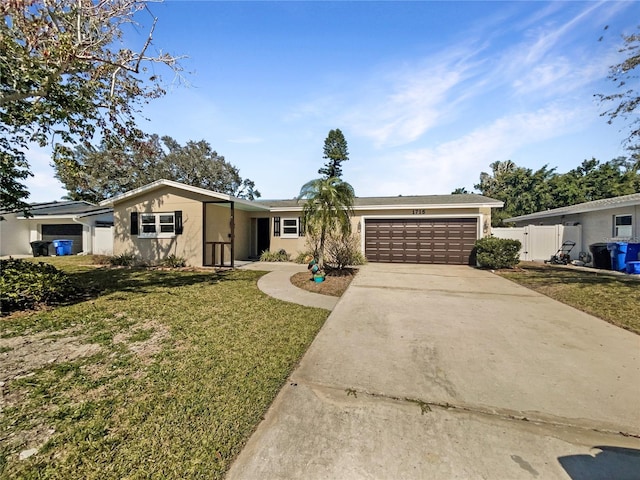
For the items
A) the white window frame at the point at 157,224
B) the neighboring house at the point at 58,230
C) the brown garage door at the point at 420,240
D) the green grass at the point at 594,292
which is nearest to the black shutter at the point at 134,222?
the white window frame at the point at 157,224

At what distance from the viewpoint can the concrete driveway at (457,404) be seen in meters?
1.93

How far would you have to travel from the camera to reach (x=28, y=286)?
5.39 m

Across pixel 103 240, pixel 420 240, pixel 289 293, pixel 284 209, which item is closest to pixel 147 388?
pixel 289 293

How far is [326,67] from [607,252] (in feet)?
A: 44.4

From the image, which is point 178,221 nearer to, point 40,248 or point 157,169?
point 40,248

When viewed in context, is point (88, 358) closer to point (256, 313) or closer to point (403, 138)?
point (256, 313)

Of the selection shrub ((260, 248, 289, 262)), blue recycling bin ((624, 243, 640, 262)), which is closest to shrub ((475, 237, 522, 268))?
blue recycling bin ((624, 243, 640, 262))

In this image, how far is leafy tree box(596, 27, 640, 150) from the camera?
874 cm

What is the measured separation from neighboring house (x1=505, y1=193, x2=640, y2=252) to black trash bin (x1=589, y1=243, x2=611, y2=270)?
847 mm

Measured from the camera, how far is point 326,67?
28.4 feet

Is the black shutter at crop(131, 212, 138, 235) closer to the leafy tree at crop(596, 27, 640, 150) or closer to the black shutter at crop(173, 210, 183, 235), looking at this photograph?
the black shutter at crop(173, 210, 183, 235)

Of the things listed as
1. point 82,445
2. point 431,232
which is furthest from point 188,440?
point 431,232

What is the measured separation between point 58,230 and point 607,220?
30.7 metres

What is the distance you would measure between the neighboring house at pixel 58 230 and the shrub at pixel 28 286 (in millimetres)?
10423
